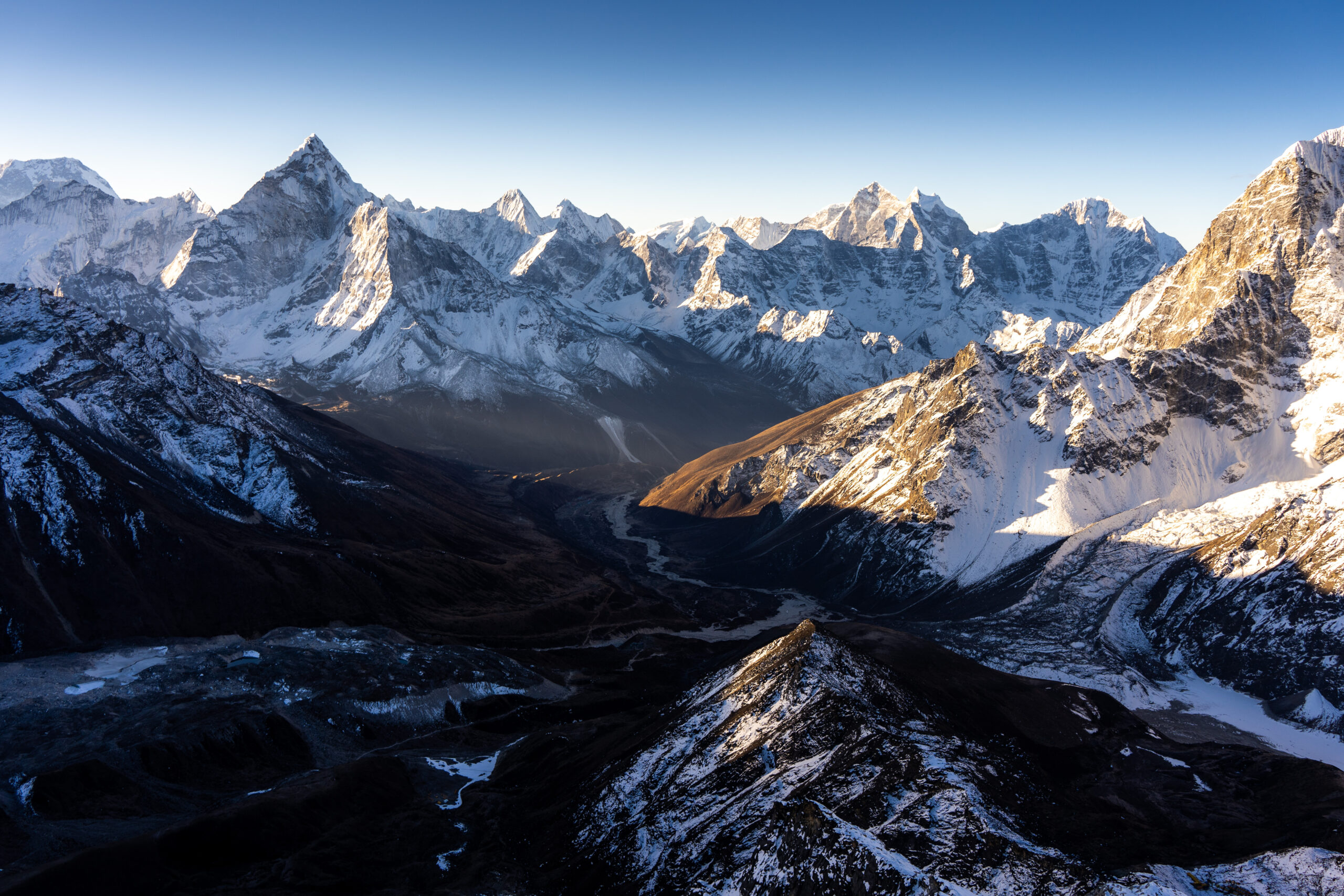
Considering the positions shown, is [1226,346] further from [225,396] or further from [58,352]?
[58,352]

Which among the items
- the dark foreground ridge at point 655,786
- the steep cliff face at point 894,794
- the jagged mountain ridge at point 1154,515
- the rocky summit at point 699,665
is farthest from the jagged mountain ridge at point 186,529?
the steep cliff face at point 894,794

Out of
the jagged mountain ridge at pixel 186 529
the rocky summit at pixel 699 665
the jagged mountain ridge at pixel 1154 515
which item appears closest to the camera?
the rocky summit at pixel 699 665

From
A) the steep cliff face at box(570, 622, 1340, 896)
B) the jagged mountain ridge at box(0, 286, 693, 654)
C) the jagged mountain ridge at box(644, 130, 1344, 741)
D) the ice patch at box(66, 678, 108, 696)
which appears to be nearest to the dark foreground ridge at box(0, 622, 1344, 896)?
the steep cliff face at box(570, 622, 1340, 896)

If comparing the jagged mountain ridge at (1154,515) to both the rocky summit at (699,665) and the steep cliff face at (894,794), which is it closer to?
the rocky summit at (699,665)

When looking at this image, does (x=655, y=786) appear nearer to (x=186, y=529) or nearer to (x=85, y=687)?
(x=85, y=687)

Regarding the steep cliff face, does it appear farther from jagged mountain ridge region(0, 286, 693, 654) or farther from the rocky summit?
jagged mountain ridge region(0, 286, 693, 654)

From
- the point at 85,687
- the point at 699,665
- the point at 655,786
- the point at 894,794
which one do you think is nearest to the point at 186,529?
the point at 85,687

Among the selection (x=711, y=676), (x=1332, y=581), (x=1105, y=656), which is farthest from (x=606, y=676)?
(x=1332, y=581)
